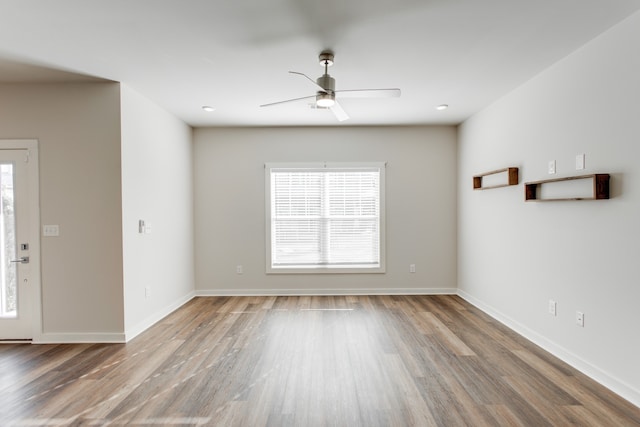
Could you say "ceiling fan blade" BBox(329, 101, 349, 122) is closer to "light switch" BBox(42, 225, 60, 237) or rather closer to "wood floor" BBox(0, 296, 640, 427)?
"wood floor" BBox(0, 296, 640, 427)

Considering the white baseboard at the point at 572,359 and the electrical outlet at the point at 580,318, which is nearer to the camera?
the white baseboard at the point at 572,359

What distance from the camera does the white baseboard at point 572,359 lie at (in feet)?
7.76

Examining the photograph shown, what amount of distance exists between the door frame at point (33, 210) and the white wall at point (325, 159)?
7.03 ft

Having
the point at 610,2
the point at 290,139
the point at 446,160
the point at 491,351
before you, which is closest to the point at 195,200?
the point at 290,139

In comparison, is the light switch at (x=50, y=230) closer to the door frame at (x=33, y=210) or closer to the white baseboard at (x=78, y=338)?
the door frame at (x=33, y=210)

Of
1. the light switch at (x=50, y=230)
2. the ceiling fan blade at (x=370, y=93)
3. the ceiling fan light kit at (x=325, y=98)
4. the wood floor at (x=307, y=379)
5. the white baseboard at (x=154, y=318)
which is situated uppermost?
the ceiling fan blade at (x=370, y=93)

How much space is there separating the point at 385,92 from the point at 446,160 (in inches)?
108

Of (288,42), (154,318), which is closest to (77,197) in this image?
(154,318)

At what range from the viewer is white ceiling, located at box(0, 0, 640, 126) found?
7.31ft

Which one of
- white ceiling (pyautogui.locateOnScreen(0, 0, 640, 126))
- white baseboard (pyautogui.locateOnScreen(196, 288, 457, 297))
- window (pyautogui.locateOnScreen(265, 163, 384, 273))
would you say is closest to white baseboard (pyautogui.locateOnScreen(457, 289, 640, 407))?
white baseboard (pyautogui.locateOnScreen(196, 288, 457, 297))

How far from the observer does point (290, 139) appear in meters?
5.38

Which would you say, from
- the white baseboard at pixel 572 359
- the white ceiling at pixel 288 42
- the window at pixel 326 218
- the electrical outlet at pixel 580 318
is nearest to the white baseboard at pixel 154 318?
the window at pixel 326 218

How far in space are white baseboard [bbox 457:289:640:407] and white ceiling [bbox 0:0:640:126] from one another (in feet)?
8.36

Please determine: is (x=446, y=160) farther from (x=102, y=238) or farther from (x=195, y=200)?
(x=102, y=238)
